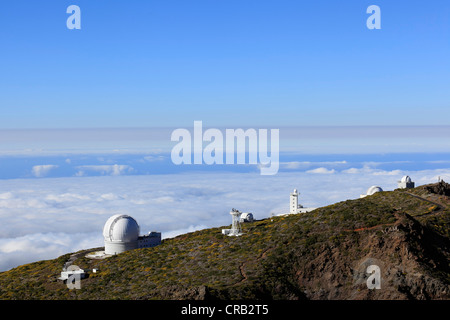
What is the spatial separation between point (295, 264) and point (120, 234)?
963 inches

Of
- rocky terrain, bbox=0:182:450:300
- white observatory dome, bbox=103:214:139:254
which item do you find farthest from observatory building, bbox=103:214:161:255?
rocky terrain, bbox=0:182:450:300

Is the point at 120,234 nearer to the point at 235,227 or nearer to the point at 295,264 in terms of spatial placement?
the point at 235,227

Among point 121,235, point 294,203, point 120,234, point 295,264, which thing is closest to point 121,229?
point 120,234

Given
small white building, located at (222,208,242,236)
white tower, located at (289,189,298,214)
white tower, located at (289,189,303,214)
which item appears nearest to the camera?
small white building, located at (222,208,242,236)

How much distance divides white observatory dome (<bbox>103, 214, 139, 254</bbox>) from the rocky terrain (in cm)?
252

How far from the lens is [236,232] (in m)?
55.1

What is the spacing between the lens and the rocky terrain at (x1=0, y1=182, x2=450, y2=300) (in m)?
37.5

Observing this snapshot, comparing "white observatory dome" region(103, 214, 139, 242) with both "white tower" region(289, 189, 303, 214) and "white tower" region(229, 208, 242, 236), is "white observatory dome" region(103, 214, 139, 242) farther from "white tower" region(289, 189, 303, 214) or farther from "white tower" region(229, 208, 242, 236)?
"white tower" region(289, 189, 303, 214)

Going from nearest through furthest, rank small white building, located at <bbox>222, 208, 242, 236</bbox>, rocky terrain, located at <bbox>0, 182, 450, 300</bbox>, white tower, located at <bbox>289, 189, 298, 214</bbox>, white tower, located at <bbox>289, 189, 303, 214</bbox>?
1. rocky terrain, located at <bbox>0, 182, 450, 300</bbox>
2. small white building, located at <bbox>222, 208, 242, 236</bbox>
3. white tower, located at <bbox>289, 189, 303, 214</bbox>
4. white tower, located at <bbox>289, 189, 298, 214</bbox>

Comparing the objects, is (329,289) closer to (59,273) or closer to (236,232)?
(236,232)

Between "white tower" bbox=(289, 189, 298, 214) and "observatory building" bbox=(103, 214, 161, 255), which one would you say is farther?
"white tower" bbox=(289, 189, 298, 214)

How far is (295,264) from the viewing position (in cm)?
4147
